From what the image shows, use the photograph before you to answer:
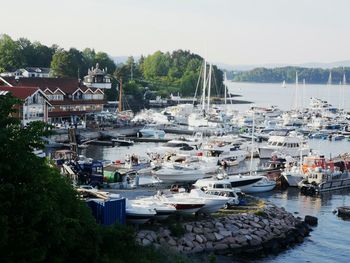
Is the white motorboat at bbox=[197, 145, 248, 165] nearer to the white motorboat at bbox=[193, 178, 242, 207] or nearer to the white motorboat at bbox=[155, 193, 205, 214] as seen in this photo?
the white motorboat at bbox=[193, 178, 242, 207]

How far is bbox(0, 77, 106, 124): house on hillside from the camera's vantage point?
197ft

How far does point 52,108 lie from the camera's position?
58.9 m

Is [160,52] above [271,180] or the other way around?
above

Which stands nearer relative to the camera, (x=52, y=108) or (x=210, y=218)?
(x=210, y=218)

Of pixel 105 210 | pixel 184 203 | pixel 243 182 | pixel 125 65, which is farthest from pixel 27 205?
pixel 125 65

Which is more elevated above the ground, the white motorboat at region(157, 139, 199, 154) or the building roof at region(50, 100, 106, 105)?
the building roof at region(50, 100, 106, 105)

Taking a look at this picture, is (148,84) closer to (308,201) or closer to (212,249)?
(308,201)

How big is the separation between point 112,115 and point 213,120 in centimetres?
1171

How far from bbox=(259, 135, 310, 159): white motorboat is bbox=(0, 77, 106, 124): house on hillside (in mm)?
19629

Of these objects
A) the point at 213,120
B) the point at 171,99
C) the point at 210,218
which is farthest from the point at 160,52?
the point at 210,218

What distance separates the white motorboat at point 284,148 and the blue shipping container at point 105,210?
106 feet

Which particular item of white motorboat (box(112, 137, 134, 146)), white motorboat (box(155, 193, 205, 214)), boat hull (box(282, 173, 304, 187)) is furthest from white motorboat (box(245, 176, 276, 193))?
white motorboat (box(112, 137, 134, 146))

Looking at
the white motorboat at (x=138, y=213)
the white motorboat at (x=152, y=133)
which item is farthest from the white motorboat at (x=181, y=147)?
the white motorboat at (x=138, y=213)

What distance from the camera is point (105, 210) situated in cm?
2020
